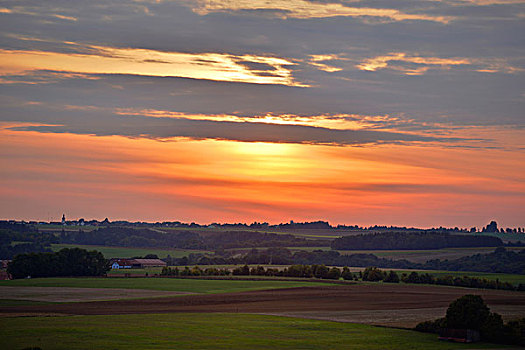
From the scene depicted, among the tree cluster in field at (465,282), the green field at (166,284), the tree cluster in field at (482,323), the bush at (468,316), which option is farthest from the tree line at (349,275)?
the bush at (468,316)

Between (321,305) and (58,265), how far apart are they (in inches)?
3265

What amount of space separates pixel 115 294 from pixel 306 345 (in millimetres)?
62334

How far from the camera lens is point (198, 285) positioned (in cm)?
15238

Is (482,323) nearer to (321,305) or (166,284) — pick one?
(321,305)

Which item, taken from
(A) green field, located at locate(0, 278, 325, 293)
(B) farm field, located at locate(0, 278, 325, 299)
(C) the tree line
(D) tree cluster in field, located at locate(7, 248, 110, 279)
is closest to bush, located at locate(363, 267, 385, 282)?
(C) the tree line

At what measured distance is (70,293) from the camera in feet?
412

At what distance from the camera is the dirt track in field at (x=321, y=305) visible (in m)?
96.6

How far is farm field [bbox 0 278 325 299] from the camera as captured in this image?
465ft

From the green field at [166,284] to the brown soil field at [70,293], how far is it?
7374mm

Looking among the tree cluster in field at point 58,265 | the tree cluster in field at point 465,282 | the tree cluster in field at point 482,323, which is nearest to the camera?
→ the tree cluster in field at point 482,323

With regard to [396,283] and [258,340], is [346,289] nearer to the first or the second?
[396,283]

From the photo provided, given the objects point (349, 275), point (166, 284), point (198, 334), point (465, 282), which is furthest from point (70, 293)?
point (465, 282)

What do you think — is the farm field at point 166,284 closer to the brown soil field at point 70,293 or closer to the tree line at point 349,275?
the brown soil field at point 70,293

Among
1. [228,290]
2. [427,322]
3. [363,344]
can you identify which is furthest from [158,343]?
[228,290]
